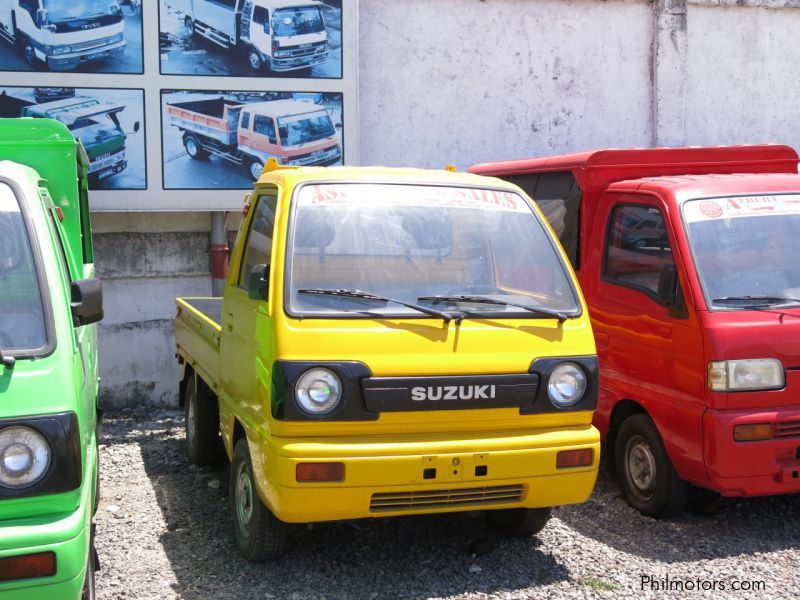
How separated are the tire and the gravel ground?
310cm

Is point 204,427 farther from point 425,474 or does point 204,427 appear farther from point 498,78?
point 498,78

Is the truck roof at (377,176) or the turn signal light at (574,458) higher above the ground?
the truck roof at (377,176)

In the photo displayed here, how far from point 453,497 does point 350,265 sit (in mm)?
1176

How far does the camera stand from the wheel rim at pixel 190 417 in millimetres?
6602

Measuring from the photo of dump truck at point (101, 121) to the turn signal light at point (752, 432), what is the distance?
511 cm

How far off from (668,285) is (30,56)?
5.34 meters

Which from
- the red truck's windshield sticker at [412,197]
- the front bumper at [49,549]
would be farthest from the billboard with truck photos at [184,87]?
the front bumper at [49,549]

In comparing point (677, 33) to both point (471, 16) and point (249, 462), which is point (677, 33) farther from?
point (249, 462)

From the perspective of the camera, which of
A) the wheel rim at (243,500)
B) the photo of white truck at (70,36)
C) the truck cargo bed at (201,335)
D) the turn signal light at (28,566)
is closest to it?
the turn signal light at (28,566)

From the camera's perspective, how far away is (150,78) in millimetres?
7832

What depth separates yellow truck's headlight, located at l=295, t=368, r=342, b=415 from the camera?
4.16 metres

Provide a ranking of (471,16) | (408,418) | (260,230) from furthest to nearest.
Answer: (471,16) < (260,230) < (408,418)

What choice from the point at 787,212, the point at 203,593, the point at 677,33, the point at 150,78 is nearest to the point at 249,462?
the point at 203,593

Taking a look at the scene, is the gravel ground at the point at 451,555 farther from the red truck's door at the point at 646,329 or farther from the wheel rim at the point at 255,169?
the wheel rim at the point at 255,169
